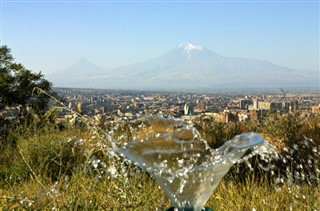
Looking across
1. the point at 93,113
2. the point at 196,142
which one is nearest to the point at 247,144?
the point at 196,142

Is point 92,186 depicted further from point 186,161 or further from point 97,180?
point 186,161

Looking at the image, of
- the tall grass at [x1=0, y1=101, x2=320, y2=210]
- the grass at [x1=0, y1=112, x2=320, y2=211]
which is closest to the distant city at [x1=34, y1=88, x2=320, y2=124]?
the tall grass at [x1=0, y1=101, x2=320, y2=210]

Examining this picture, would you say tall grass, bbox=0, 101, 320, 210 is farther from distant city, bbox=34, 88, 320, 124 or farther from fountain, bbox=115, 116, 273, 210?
distant city, bbox=34, 88, 320, 124

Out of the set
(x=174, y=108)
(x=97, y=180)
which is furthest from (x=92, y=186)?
(x=174, y=108)

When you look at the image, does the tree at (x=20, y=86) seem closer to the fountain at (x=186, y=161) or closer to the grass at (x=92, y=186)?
the grass at (x=92, y=186)

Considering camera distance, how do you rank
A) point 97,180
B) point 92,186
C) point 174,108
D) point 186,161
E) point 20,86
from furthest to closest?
point 20,86 < point 174,108 < point 92,186 < point 97,180 < point 186,161

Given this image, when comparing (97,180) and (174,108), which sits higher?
(174,108)
